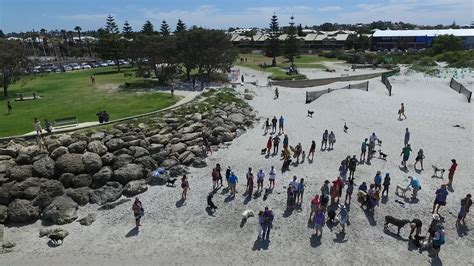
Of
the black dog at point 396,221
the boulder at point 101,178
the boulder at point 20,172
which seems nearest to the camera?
the black dog at point 396,221

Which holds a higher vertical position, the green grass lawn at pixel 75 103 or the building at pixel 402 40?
the building at pixel 402 40

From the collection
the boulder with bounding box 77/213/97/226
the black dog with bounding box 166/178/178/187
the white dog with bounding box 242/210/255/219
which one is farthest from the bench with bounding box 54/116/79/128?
the white dog with bounding box 242/210/255/219

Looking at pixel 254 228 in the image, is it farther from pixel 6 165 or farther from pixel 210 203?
pixel 6 165

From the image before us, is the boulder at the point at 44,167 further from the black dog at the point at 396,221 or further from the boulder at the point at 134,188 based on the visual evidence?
the black dog at the point at 396,221

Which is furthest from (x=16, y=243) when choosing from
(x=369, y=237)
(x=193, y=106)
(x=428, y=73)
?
(x=428, y=73)

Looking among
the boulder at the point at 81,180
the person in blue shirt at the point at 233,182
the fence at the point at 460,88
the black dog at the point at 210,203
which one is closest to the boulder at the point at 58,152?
the boulder at the point at 81,180

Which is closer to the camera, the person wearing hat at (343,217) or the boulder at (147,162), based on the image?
the person wearing hat at (343,217)

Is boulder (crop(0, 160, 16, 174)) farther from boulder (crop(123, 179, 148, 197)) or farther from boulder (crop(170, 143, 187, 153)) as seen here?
boulder (crop(170, 143, 187, 153))
